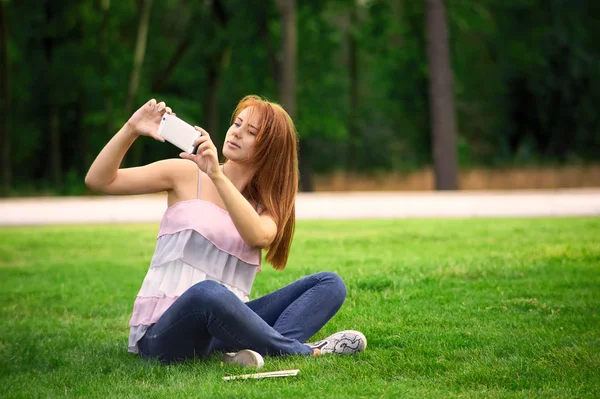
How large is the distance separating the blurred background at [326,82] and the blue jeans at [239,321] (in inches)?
795

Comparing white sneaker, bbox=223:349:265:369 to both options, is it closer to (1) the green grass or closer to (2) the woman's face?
(1) the green grass

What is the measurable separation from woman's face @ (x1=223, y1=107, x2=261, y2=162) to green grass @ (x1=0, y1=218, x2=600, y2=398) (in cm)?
112

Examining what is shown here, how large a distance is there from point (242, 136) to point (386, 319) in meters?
1.96

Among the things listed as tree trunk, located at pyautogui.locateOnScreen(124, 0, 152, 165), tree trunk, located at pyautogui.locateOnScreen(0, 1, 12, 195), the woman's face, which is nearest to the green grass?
the woman's face

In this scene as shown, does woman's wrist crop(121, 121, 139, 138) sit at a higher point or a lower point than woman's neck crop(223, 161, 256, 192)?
higher

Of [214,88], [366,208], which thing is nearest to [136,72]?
[214,88]

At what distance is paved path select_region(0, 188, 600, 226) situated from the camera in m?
15.7

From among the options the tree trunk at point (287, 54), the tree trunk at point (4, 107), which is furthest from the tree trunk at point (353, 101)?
the tree trunk at point (4, 107)

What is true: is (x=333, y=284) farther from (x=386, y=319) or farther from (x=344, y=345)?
(x=386, y=319)

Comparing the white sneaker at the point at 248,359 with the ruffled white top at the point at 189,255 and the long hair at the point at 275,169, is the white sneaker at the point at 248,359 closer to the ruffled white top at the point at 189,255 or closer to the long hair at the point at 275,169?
the ruffled white top at the point at 189,255

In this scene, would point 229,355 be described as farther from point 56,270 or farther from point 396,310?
point 56,270

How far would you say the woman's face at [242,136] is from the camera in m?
4.82

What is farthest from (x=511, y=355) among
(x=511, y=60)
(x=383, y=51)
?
(x=511, y=60)

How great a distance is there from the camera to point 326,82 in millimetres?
34125
